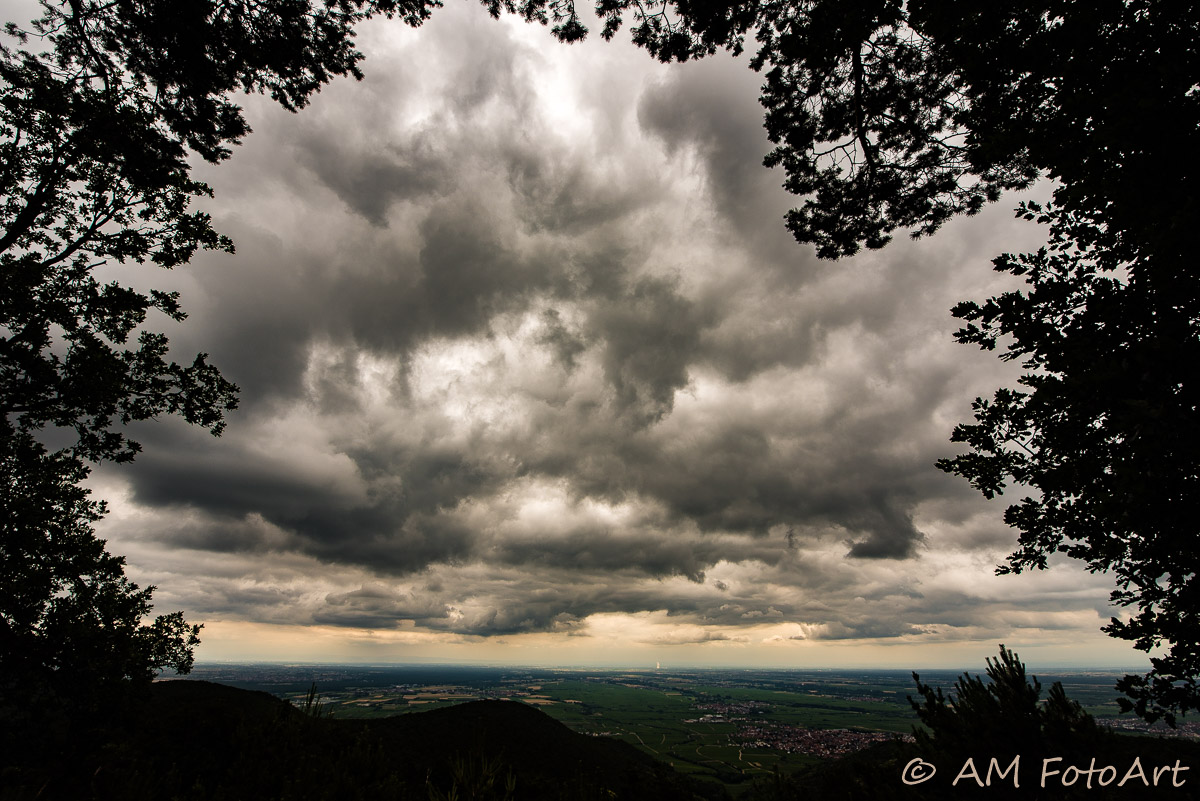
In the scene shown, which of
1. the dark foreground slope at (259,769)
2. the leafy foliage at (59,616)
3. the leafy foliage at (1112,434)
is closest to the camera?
the leafy foliage at (1112,434)

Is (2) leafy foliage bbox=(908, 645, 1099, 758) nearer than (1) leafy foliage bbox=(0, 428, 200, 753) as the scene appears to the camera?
Yes

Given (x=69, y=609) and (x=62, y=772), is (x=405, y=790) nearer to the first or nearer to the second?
(x=62, y=772)

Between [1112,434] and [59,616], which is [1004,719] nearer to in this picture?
[1112,434]

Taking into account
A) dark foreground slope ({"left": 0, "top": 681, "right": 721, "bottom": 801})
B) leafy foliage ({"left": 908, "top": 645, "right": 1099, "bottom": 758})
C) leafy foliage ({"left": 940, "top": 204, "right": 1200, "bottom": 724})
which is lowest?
dark foreground slope ({"left": 0, "top": 681, "right": 721, "bottom": 801})

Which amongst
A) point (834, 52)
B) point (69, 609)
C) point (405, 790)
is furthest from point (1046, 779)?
point (69, 609)

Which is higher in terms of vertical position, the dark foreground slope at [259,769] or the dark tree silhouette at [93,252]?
the dark tree silhouette at [93,252]

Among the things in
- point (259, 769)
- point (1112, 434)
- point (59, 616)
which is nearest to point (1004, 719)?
point (1112, 434)

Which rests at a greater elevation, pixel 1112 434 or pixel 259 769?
pixel 1112 434

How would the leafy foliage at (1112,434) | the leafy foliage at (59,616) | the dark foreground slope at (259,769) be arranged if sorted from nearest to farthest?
1. the leafy foliage at (1112,434)
2. the dark foreground slope at (259,769)
3. the leafy foliage at (59,616)

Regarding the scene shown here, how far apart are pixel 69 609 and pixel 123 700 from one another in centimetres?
283

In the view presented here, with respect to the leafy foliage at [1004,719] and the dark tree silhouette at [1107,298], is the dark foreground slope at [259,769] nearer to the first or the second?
the leafy foliage at [1004,719]

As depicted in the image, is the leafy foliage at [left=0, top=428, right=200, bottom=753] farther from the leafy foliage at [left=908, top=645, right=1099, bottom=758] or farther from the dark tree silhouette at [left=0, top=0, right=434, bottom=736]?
the leafy foliage at [left=908, top=645, right=1099, bottom=758]

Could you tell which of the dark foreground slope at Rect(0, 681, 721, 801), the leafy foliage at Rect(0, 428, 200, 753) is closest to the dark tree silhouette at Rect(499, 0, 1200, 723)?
the dark foreground slope at Rect(0, 681, 721, 801)

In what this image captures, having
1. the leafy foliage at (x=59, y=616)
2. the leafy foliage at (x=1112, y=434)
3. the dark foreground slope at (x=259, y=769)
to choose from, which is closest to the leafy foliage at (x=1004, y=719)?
the leafy foliage at (x=1112, y=434)
